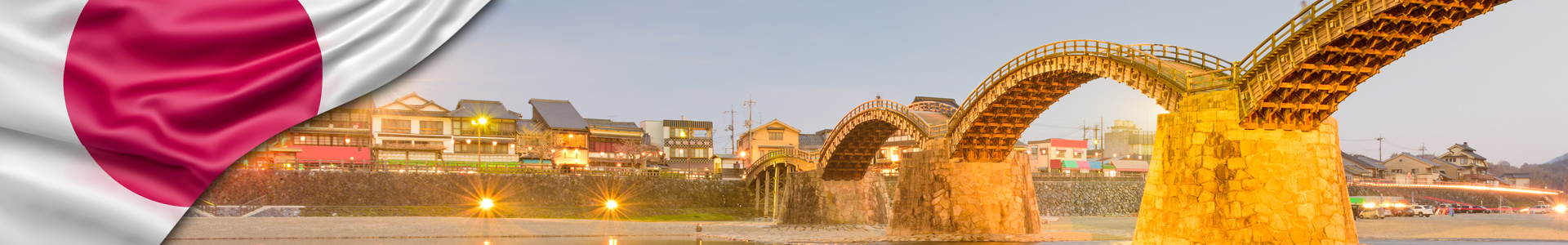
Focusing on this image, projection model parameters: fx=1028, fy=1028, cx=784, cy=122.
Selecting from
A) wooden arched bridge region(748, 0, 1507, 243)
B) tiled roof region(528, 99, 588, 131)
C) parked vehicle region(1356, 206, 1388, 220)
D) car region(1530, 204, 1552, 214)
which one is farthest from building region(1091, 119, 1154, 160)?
wooden arched bridge region(748, 0, 1507, 243)

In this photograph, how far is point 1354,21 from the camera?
18.9 metres

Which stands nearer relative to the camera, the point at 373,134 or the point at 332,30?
the point at 332,30

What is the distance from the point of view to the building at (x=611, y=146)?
8412cm

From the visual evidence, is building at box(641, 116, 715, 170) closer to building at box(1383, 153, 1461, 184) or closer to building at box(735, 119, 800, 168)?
building at box(735, 119, 800, 168)

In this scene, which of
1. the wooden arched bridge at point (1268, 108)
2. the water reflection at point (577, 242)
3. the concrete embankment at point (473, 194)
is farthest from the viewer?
the concrete embankment at point (473, 194)

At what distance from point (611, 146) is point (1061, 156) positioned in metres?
41.6

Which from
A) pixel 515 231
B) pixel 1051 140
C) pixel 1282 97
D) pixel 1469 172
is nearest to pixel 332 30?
pixel 1282 97

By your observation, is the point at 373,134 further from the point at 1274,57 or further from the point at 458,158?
the point at 1274,57

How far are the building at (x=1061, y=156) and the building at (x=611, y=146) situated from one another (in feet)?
115

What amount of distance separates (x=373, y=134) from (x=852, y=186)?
Answer: 3782 centimetres

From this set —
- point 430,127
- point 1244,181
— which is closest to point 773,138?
point 430,127

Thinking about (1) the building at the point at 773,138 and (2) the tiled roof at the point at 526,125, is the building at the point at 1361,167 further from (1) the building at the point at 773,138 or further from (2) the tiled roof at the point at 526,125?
(2) the tiled roof at the point at 526,125

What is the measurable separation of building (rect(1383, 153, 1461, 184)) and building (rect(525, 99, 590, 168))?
2974 inches

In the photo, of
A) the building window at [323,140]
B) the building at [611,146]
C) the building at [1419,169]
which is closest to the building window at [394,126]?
the building window at [323,140]
